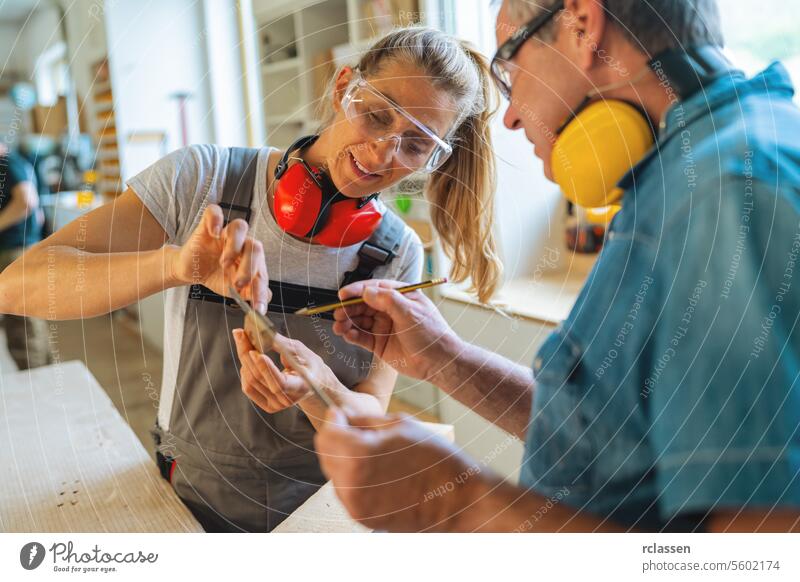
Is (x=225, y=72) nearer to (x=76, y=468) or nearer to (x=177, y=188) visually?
(x=177, y=188)

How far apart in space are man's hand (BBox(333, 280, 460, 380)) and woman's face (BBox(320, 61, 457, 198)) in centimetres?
12

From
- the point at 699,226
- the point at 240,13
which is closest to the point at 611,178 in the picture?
the point at 699,226

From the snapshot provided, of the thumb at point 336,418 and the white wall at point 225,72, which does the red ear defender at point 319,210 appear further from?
the thumb at point 336,418

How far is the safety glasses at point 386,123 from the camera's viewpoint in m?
0.70

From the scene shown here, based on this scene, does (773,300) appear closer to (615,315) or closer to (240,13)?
(615,315)

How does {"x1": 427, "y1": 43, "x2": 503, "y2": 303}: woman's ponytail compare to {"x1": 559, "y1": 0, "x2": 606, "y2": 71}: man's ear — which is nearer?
{"x1": 559, "y1": 0, "x2": 606, "y2": 71}: man's ear

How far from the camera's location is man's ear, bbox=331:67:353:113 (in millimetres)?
725

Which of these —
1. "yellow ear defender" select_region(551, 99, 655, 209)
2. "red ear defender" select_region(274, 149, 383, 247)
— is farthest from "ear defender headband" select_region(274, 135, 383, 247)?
"yellow ear defender" select_region(551, 99, 655, 209)

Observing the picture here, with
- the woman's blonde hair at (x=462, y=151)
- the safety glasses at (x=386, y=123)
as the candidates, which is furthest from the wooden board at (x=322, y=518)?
the safety glasses at (x=386, y=123)

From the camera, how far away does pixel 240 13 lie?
72cm

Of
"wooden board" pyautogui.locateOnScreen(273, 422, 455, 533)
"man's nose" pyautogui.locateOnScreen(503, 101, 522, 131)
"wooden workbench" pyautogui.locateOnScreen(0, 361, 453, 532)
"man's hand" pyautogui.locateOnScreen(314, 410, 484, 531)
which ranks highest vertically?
"man's nose" pyautogui.locateOnScreen(503, 101, 522, 131)

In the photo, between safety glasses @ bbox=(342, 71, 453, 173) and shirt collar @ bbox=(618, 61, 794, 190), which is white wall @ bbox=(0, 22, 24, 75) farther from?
shirt collar @ bbox=(618, 61, 794, 190)

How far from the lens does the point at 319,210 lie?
73cm

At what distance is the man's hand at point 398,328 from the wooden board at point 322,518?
0.08m
